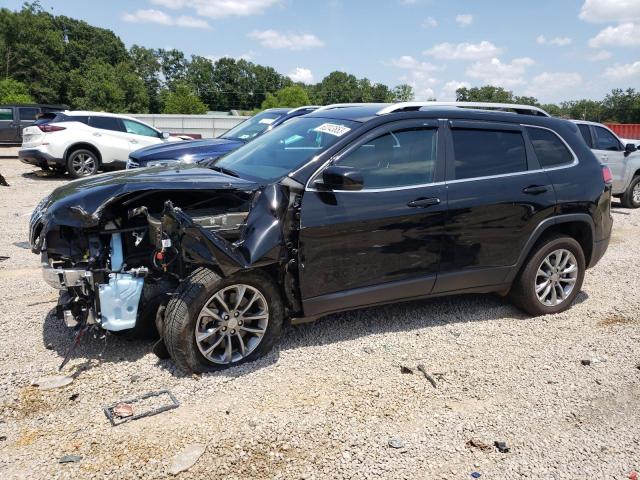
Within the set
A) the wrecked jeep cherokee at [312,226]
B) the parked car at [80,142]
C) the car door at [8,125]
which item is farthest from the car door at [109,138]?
the wrecked jeep cherokee at [312,226]

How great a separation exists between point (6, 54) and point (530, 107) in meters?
67.5

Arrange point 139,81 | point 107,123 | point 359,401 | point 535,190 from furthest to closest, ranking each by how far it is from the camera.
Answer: point 139,81
point 107,123
point 535,190
point 359,401

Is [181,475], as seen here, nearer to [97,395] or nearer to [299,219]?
[97,395]

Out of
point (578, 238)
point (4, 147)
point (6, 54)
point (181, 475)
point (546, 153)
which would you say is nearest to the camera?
point (181, 475)

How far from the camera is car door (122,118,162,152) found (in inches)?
566

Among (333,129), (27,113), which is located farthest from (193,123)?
(333,129)

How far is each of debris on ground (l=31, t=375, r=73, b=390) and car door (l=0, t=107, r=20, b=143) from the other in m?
20.4

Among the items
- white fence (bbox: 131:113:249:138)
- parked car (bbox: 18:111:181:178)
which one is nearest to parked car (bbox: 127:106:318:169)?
parked car (bbox: 18:111:181:178)

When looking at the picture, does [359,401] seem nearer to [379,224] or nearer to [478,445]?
[478,445]

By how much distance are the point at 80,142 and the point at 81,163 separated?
532mm

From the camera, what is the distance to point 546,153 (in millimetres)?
5051

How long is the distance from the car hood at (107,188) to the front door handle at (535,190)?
2.42 meters

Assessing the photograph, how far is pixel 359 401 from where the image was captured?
361 centimetres

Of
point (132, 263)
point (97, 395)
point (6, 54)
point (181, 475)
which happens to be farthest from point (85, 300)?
point (6, 54)
